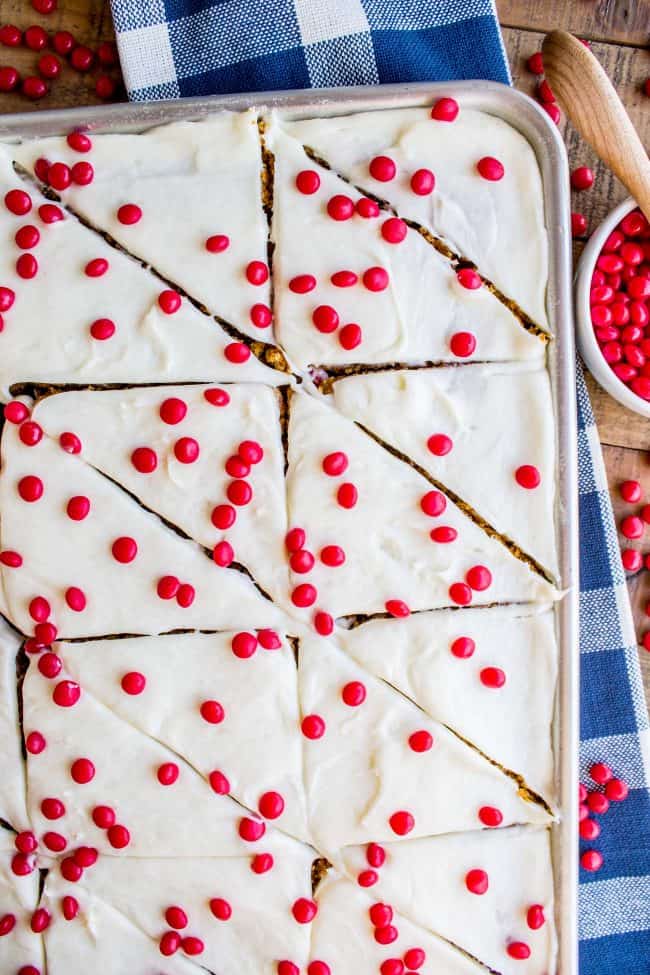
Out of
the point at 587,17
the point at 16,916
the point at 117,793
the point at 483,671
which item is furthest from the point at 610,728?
the point at 587,17

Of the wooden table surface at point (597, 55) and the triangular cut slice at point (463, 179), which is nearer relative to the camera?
the triangular cut slice at point (463, 179)

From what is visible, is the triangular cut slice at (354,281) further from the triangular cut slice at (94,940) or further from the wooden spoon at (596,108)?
the triangular cut slice at (94,940)

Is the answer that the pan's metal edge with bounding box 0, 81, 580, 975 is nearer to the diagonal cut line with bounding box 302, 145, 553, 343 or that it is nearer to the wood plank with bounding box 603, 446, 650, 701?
the diagonal cut line with bounding box 302, 145, 553, 343

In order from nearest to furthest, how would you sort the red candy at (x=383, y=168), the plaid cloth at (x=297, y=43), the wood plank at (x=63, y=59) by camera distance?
the red candy at (x=383, y=168) → the plaid cloth at (x=297, y=43) → the wood plank at (x=63, y=59)

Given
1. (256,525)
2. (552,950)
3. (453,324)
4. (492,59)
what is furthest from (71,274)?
(552,950)

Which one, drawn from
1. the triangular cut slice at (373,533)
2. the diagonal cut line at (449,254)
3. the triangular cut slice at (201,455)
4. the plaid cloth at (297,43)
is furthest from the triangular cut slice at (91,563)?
the plaid cloth at (297,43)

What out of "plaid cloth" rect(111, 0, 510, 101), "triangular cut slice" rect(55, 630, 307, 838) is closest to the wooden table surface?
"plaid cloth" rect(111, 0, 510, 101)

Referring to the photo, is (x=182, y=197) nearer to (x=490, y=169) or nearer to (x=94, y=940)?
(x=490, y=169)
